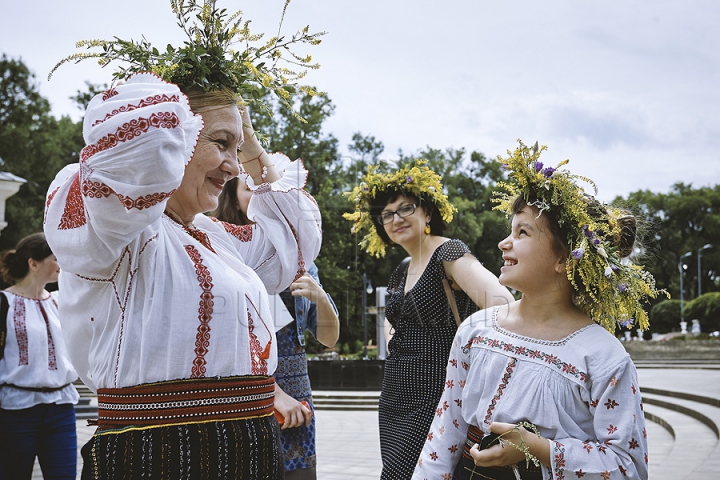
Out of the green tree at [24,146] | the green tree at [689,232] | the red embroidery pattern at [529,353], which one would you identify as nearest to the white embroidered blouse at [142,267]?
the red embroidery pattern at [529,353]

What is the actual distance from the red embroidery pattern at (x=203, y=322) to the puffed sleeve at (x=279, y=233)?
1.93ft

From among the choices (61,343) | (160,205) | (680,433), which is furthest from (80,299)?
(680,433)

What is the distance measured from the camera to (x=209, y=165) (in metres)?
2.01

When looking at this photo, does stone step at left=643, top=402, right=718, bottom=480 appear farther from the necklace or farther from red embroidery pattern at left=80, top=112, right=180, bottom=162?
red embroidery pattern at left=80, top=112, right=180, bottom=162

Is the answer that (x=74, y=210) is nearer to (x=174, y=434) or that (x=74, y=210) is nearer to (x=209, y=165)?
→ (x=209, y=165)

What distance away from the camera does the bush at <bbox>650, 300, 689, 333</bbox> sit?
4259cm

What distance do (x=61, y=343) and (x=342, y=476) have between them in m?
3.23

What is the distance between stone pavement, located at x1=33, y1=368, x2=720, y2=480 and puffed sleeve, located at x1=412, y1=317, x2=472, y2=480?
3.71 metres

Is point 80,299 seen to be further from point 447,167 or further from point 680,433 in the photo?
point 447,167

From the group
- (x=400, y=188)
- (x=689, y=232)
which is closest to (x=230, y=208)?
(x=400, y=188)

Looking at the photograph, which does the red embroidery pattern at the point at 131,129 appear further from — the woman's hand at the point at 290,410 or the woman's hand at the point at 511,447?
the woman's hand at the point at 290,410

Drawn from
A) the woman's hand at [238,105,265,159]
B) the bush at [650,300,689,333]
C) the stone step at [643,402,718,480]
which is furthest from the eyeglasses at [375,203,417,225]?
the bush at [650,300,689,333]

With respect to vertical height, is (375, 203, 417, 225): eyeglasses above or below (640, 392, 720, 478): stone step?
above

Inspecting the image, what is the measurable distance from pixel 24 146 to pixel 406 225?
969 inches
